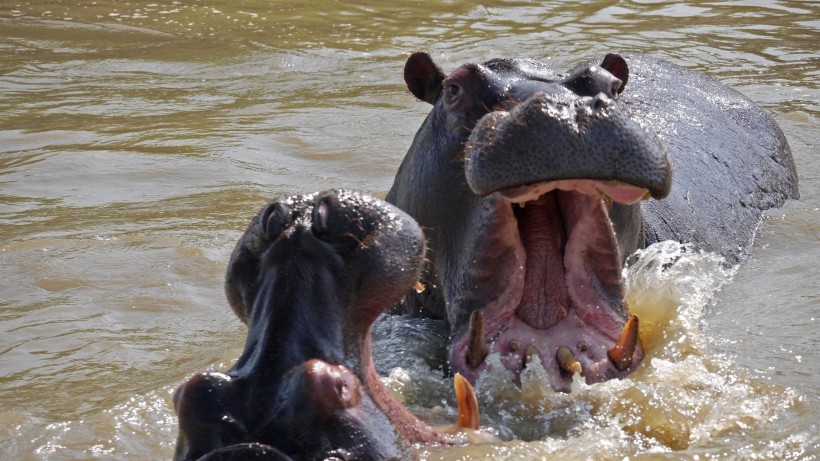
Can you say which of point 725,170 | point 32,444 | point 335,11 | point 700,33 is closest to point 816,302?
point 725,170

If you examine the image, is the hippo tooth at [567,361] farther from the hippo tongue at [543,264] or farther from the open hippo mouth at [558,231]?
the hippo tongue at [543,264]

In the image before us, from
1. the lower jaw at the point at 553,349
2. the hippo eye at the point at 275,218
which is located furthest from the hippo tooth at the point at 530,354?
the hippo eye at the point at 275,218

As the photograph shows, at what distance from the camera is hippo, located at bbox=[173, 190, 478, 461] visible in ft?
7.89

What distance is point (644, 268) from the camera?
4840 millimetres

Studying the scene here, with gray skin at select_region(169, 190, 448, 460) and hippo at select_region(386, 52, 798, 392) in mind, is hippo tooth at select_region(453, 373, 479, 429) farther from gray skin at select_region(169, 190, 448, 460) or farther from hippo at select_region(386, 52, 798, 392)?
hippo at select_region(386, 52, 798, 392)

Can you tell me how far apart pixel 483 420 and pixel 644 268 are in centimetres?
132

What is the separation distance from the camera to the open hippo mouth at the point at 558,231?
11.7ft

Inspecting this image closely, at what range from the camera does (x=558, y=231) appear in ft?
13.9

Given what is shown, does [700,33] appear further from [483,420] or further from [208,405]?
[208,405]

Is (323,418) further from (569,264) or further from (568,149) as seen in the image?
(569,264)

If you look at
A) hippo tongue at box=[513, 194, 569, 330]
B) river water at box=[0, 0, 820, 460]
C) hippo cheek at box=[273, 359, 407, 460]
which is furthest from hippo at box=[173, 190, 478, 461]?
hippo tongue at box=[513, 194, 569, 330]

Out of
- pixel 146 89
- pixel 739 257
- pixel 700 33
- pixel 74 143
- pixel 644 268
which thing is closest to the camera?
pixel 644 268

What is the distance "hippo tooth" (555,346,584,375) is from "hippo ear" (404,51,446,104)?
124cm

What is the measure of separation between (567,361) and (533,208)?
580 millimetres
